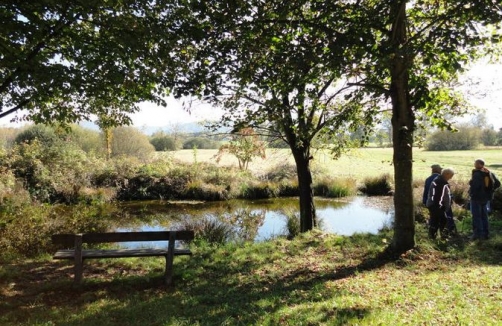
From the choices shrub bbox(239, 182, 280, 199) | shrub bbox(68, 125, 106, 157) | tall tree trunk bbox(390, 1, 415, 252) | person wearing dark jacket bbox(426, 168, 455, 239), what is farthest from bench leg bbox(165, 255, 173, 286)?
shrub bbox(68, 125, 106, 157)

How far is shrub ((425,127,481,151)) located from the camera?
169ft

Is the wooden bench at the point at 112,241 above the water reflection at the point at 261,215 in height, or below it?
above

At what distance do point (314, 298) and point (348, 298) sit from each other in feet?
1.56

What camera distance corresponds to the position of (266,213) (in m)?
17.7

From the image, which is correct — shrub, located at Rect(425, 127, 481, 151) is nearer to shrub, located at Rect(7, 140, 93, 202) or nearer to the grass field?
the grass field

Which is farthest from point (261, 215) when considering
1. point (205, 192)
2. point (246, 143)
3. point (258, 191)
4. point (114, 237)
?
point (258, 191)

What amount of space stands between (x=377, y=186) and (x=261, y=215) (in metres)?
13.5

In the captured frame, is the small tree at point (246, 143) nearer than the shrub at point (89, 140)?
Yes

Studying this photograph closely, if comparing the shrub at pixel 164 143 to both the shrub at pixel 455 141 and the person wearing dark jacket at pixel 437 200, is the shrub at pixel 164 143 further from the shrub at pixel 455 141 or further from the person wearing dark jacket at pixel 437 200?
the person wearing dark jacket at pixel 437 200

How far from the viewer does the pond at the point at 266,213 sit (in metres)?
13.2

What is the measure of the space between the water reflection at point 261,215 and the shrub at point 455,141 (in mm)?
34953

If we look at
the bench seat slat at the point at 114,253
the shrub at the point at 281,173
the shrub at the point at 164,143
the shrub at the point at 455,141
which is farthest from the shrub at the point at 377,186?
the shrub at the point at 455,141

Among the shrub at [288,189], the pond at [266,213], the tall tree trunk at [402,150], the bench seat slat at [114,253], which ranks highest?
the tall tree trunk at [402,150]

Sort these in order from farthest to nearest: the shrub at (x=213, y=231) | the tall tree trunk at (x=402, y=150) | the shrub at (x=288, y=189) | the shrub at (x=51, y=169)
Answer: the shrub at (x=288, y=189), the shrub at (x=51, y=169), the shrub at (x=213, y=231), the tall tree trunk at (x=402, y=150)
